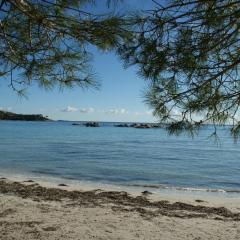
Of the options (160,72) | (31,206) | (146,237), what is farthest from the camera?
(31,206)

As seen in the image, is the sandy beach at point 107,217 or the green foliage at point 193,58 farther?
the sandy beach at point 107,217

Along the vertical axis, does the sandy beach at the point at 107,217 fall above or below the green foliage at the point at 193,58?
below

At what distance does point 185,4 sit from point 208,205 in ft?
23.5

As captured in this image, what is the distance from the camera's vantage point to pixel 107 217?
7863 mm

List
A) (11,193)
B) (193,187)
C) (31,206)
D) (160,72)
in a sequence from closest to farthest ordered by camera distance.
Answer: (160,72) → (31,206) → (11,193) → (193,187)

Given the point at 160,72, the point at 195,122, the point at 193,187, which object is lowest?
the point at 193,187

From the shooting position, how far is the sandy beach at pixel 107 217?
265 inches

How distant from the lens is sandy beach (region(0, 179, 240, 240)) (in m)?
6.72

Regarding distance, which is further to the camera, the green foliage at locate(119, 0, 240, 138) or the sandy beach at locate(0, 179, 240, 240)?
the sandy beach at locate(0, 179, 240, 240)

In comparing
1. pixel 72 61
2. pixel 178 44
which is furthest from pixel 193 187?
pixel 178 44

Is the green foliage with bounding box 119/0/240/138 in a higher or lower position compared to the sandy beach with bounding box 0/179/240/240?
higher

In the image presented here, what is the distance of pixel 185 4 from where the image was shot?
4230mm

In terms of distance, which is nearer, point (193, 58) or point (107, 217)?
point (193, 58)

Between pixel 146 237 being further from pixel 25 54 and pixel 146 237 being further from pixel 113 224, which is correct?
pixel 25 54
